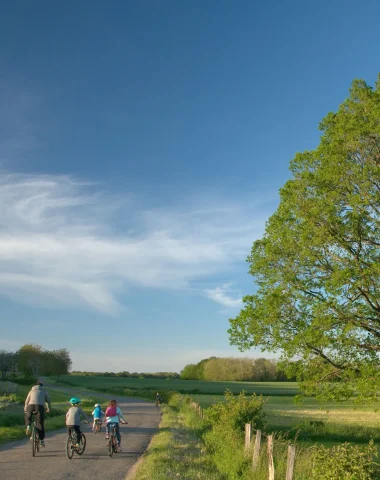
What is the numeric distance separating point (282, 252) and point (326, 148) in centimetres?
470

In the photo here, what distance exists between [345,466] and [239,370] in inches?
5868

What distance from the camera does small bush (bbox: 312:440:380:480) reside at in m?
9.86

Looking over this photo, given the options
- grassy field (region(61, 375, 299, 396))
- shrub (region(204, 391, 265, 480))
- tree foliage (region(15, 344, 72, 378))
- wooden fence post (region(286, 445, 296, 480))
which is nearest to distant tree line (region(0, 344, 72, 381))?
tree foliage (region(15, 344, 72, 378))

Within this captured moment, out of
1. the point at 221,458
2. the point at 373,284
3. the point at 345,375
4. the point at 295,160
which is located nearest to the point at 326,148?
the point at 295,160

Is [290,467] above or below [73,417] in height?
below

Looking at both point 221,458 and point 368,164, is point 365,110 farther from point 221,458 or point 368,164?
point 221,458

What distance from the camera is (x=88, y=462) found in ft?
51.2

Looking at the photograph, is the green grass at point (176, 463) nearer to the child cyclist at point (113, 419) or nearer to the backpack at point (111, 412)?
the child cyclist at point (113, 419)

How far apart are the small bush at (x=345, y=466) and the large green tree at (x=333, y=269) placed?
7.97 metres

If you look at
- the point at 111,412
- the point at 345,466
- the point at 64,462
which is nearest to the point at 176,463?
the point at 64,462

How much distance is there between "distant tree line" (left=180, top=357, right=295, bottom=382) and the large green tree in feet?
417

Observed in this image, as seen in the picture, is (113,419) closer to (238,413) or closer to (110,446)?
(110,446)

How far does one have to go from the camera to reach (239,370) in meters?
155

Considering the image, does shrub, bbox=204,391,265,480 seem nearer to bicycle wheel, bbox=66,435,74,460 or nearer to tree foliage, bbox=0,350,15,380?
bicycle wheel, bbox=66,435,74,460
